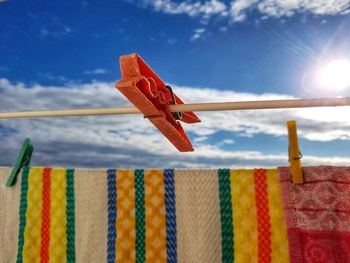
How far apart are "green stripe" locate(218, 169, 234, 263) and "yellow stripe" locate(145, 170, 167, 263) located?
3.9 inches

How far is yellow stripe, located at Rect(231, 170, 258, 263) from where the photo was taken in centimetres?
65

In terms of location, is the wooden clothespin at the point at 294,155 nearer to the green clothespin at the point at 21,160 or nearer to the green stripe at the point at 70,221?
the green stripe at the point at 70,221

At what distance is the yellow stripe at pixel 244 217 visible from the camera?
646 mm

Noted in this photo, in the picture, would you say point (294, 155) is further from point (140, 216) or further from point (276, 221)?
point (140, 216)

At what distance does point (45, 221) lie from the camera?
792 mm

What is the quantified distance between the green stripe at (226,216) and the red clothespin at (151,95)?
0.08m

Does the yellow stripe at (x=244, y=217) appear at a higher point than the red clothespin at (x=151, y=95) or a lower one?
lower

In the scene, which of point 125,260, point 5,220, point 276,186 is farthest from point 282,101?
point 5,220

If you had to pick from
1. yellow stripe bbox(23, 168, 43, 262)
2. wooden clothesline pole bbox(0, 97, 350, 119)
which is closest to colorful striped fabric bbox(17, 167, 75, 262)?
yellow stripe bbox(23, 168, 43, 262)

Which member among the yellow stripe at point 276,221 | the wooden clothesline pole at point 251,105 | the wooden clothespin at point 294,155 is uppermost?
the wooden clothesline pole at point 251,105

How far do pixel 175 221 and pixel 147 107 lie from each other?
223 mm

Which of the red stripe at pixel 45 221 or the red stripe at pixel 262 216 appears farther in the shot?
the red stripe at pixel 45 221

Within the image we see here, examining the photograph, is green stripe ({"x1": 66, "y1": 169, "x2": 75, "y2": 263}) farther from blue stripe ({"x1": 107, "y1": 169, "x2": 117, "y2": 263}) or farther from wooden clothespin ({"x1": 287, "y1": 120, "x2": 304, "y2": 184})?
wooden clothespin ({"x1": 287, "y1": 120, "x2": 304, "y2": 184})

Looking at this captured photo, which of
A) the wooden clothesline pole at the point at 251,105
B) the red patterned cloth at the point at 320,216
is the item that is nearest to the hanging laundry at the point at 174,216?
the red patterned cloth at the point at 320,216
